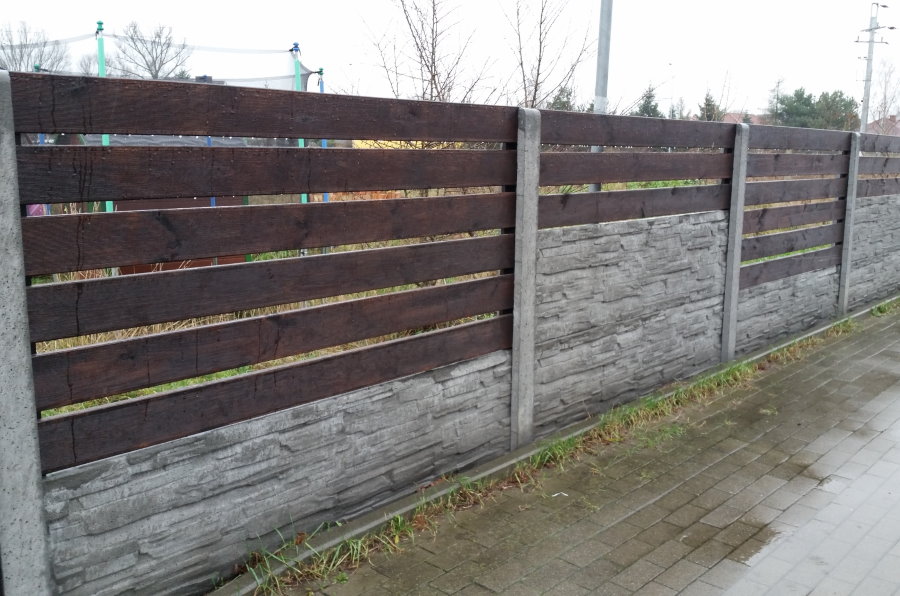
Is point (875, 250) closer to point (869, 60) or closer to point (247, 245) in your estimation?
point (247, 245)

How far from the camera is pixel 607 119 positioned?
4.86 meters

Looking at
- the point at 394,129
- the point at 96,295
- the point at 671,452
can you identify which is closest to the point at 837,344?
the point at 671,452

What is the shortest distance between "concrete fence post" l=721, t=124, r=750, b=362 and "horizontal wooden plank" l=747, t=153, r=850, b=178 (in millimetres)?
209

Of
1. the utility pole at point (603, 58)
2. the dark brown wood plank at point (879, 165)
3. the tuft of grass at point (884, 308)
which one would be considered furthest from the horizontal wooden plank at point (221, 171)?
the tuft of grass at point (884, 308)

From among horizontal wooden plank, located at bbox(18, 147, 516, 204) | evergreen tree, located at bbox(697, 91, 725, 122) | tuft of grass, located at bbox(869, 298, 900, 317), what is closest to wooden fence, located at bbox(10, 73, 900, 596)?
horizontal wooden plank, located at bbox(18, 147, 516, 204)

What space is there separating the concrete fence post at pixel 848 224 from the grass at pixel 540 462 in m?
1.60

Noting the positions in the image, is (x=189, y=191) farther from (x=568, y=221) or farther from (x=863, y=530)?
(x=863, y=530)

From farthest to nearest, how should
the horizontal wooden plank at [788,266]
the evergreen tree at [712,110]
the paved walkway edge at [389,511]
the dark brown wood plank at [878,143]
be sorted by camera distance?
the evergreen tree at [712,110] < the dark brown wood plank at [878,143] < the horizontal wooden plank at [788,266] < the paved walkway edge at [389,511]

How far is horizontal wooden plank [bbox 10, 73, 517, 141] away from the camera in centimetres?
252

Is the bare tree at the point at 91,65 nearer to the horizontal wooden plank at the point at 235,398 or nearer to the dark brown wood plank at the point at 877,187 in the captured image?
the horizontal wooden plank at the point at 235,398

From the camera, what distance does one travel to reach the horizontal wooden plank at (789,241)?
6457mm

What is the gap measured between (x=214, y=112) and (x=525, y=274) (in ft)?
6.50

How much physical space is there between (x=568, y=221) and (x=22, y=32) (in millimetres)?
10203

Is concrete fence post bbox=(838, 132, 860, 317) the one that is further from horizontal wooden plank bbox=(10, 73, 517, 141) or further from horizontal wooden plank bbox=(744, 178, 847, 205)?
horizontal wooden plank bbox=(10, 73, 517, 141)
